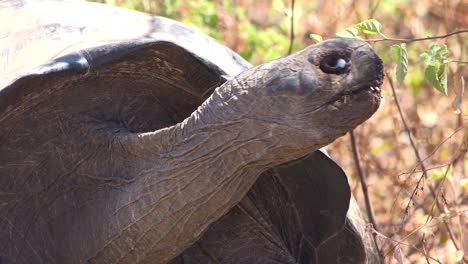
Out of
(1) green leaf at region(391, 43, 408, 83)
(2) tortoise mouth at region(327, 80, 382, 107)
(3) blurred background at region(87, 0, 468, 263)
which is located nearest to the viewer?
(2) tortoise mouth at region(327, 80, 382, 107)

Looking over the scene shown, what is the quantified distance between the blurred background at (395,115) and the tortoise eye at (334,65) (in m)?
1.20

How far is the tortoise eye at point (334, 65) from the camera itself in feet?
7.34

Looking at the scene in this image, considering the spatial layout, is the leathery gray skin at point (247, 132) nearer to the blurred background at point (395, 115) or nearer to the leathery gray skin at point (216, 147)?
the leathery gray skin at point (216, 147)

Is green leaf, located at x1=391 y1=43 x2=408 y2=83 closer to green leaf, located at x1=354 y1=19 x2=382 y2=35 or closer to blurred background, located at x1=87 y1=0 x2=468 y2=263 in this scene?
green leaf, located at x1=354 y1=19 x2=382 y2=35

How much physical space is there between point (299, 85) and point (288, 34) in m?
3.03

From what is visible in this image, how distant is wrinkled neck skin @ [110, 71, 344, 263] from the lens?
240cm

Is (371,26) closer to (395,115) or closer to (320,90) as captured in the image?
(320,90)

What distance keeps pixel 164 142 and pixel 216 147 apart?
19cm

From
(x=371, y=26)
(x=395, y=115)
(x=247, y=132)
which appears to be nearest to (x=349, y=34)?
(x=371, y=26)

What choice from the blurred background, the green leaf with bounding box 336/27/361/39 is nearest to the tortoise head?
A: the green leaf with bounding box 336/27/361/39

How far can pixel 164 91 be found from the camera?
2.84 metres

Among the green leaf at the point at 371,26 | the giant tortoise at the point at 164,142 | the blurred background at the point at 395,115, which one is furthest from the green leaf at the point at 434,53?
the blurred background at the point at 395,115

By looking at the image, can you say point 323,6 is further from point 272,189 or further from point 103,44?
point 103,44

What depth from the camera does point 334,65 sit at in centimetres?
226
